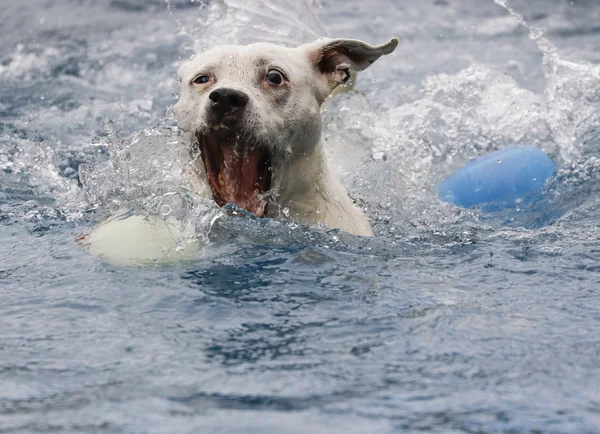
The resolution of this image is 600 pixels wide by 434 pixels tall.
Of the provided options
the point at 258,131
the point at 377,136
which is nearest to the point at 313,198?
the point at 258,131

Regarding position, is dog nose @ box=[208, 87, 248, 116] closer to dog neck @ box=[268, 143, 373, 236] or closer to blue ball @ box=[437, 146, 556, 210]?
dog neck @ box=[268, 143, 373, 236]

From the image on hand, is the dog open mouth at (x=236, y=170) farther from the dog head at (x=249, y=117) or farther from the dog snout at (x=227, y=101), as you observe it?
the dog snout at (x=227, y=101)

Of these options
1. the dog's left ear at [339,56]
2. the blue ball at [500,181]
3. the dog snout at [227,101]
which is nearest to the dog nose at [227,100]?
the dog snout at [227,101]

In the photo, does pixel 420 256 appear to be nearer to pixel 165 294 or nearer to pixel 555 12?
pixel 165 294

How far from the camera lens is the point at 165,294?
4375mm

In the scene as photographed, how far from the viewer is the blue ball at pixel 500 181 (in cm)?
664

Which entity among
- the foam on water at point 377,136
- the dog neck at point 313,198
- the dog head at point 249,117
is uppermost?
the dog head at point 249,117

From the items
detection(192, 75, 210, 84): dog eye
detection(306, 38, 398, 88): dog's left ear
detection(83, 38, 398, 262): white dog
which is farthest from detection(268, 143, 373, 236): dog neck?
detection(192, 75, 210, 84): dog eye

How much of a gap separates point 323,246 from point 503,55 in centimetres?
681

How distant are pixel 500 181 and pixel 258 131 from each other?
8.28 ft

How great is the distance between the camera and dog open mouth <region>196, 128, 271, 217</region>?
15.9 ft

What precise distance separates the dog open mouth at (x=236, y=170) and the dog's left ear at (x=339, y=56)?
0.84 meters

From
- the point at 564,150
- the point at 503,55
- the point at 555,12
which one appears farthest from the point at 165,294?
the point at 555,12

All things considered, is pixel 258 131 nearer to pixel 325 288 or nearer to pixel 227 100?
pixel 227 100
